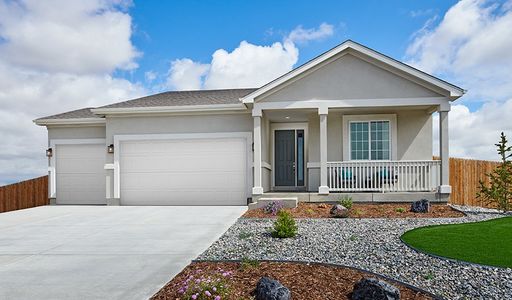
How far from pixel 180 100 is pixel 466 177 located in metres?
11.3

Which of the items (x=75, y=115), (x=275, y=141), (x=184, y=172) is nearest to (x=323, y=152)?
(x=275, y=141)

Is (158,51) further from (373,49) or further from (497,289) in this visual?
(497,289)

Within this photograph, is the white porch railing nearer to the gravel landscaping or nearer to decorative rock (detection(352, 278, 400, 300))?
the gravel landscaping

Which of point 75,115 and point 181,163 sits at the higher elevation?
point 75,115

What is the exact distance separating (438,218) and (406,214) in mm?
952

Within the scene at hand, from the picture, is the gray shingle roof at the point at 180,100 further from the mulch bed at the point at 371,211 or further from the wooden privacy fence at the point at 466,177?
the wooden privacy fence at the point at 466,177

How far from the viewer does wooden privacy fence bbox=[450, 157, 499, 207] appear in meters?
15.6

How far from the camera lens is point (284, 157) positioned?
1537 cm

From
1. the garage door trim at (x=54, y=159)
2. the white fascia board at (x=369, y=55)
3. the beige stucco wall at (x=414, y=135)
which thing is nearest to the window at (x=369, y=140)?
the beige stucco wall at (x=414, y=135)

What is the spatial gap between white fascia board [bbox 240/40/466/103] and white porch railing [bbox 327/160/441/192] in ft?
7.64

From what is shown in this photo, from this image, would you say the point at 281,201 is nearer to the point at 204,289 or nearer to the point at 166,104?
the point at 166,104

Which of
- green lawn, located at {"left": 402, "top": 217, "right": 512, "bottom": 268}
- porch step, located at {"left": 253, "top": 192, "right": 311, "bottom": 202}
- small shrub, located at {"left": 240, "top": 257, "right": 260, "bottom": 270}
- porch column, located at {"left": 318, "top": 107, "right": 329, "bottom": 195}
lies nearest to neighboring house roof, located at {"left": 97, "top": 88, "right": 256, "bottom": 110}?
porch column, located at {"left": 318, "top": 107, "right": 329, "bottom": 195}

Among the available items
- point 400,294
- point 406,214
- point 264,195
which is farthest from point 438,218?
point 400,294

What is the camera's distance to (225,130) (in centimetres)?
1434
